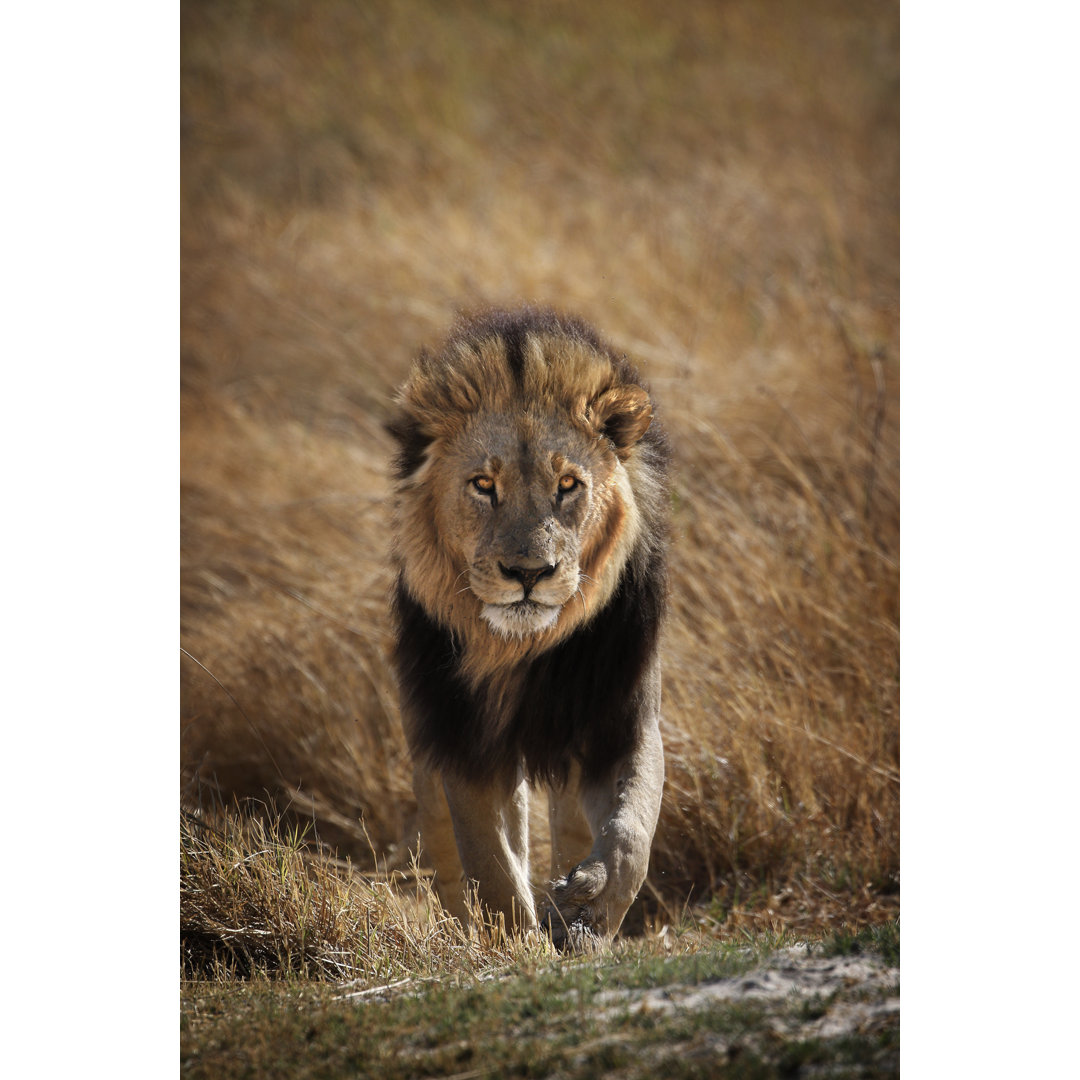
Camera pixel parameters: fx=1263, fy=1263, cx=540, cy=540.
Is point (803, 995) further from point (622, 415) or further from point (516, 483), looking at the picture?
point (622, 415)

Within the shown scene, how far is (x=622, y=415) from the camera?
302 centimetres

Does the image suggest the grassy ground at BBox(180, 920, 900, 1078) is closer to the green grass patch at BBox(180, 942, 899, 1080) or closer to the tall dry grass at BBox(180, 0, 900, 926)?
the green grass patch at BBox(180, 942, 899, 1080)

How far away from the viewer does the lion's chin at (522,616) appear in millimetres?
2770

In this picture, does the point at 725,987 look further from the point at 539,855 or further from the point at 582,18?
the point at 582,18

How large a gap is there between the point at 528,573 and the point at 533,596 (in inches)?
2.3

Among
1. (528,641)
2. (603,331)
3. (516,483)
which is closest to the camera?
(516,483)

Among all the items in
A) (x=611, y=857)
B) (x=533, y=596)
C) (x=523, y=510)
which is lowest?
(x=611, y=857)

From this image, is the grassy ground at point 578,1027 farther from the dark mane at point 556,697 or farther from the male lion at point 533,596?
the dark mane at point 556,697

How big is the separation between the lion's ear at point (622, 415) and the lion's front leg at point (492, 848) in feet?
3.00

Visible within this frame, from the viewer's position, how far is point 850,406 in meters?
6.50

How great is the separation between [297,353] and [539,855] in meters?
5.00

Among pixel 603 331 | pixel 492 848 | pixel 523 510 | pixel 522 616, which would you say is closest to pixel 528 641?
pixel 522 616

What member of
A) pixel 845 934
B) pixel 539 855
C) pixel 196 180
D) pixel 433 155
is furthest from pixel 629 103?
pixel 845 934

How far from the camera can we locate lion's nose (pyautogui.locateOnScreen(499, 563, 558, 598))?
270cm
